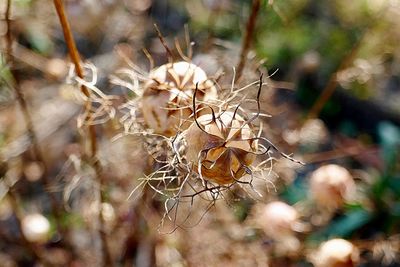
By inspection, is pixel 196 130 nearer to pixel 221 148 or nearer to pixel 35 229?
pixel 221 148

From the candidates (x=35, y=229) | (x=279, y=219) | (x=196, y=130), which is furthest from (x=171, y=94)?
(x=35, y=229)

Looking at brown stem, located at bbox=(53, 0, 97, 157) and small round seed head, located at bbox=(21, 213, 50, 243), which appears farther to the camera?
small round seed head, located at bbox=(21, 213, 50, 243)

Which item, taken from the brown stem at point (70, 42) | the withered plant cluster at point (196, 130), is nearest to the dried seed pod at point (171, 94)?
the withered plant cluster at point (196, 130)

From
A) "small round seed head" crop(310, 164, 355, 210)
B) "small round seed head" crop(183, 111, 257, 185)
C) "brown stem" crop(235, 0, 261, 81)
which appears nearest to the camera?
"small round seed head" crop(183, 111, 257, 185)

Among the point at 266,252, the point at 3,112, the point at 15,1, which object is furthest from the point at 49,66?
the point at 266,252

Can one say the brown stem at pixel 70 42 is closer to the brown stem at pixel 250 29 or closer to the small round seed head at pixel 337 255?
the brown stem at pixel 250 29

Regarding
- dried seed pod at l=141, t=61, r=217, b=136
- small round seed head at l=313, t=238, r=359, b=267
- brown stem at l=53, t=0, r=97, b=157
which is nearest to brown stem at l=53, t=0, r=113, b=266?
brown stem at l=53, t=0, r=97, b=157

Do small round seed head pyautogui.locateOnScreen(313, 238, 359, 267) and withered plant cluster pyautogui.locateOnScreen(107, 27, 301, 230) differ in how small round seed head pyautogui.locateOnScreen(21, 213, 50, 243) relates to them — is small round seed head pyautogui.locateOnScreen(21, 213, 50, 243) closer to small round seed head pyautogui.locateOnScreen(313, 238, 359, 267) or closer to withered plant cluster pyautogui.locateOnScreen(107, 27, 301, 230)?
withered plant cluster pyautogui.locateOnScreen(107, 27, 301, 230)
